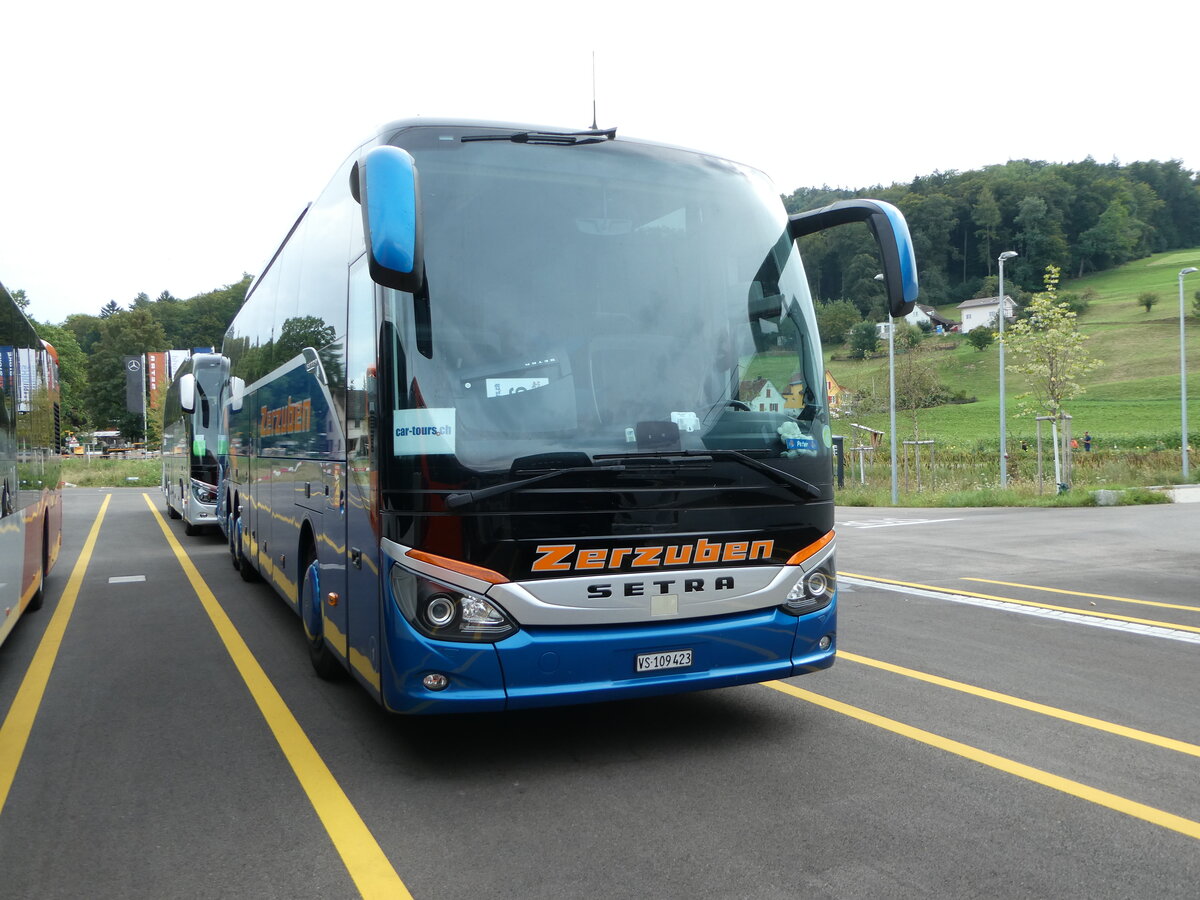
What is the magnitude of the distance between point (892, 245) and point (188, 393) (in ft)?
49.7

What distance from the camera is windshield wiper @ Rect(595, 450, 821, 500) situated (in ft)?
15.5

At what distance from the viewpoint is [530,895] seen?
3467mm

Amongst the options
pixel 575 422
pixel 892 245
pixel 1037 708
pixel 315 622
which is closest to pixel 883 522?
pixel 1037 708

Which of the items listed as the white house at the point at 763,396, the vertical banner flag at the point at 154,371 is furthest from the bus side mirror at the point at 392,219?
the vertical banner flag at the point at 154,371

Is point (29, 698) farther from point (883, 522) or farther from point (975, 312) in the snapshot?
point (975, 312)

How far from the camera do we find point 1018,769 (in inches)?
186

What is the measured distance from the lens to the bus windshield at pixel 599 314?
4562mm

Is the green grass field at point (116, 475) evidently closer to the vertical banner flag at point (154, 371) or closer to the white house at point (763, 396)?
the vertical banner flag at point (154, 371)

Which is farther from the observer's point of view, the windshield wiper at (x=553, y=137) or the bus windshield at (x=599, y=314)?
the windshield wiper at (x=553, y=137)

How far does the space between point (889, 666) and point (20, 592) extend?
6555mm

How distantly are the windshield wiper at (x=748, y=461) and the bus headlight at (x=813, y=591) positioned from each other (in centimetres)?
40

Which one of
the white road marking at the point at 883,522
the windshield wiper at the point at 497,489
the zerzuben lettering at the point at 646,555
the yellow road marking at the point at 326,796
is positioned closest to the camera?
the yellow road marking at the point at 326,796

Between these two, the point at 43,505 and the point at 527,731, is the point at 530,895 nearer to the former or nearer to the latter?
the point at 527,731

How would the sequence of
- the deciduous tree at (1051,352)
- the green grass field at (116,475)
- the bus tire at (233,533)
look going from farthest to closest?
1. the green grass field at (116,475)
2. the deciduous tree at (1051,352)
3. the bus tire at (233,533)
